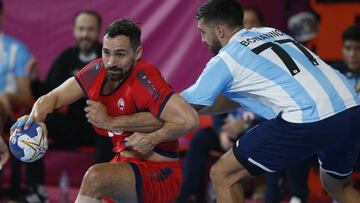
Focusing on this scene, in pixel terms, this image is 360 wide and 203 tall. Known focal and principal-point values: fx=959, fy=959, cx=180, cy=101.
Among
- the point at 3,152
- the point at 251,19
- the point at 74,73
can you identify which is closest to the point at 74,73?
the point at 74,73

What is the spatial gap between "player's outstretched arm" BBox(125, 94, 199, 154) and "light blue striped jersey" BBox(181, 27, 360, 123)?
0.44ft

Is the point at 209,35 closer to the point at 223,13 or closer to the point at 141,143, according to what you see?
the point at 223,13

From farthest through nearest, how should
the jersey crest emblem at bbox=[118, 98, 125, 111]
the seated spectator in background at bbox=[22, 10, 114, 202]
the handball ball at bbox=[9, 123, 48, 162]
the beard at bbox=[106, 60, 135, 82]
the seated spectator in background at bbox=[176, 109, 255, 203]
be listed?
the seated spectator in background at bbox=[22, 10, 114, 202] → the seated spectator in background at bbox=[176, 109, 255, 203] → the jersey crest emblem at bbox=[118, 98, 125, 111] → the beard at bbox=[106, 60, 135, 82] → the handball ball at bbox=[9, 123, 48, 162]

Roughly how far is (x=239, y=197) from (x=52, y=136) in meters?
3.38

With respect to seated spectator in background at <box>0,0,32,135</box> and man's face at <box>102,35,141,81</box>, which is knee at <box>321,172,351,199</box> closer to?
man's face at <box>102,35,141,81</box>

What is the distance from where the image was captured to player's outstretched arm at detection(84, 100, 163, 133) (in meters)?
5.90

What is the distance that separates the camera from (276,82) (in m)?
5.88

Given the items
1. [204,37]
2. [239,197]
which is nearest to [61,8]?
[204,37]

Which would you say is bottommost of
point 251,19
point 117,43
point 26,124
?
point 251,19

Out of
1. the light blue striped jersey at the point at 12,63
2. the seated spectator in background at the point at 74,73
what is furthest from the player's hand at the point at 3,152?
the light blue striped jersey at the point at 12,63

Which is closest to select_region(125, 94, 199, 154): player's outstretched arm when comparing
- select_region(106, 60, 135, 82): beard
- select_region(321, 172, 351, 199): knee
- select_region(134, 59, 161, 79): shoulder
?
select_region(134, 59, 161, 79): shoulder

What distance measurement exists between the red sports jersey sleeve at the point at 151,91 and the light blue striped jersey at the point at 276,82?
17 cm

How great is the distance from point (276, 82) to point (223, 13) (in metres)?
0.60

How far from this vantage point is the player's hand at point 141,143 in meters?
5.84
